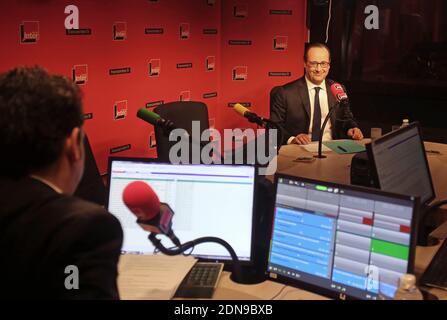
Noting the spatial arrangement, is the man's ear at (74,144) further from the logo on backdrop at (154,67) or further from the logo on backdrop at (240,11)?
the logo on backdrop at (240,11)

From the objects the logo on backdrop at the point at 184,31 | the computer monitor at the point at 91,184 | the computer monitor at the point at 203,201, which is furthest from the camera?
the logo on backdrop at the point at 184,31

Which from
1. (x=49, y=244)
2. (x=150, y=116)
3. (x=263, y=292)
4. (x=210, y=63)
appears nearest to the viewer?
(x=49, y=244)

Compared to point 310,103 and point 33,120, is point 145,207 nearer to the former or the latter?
point 33,120

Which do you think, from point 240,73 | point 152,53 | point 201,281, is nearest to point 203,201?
point 201,281

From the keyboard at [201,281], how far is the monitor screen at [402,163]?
629 millimetres

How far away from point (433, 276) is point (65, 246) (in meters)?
1.26

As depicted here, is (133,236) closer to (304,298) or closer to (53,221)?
(304,298)

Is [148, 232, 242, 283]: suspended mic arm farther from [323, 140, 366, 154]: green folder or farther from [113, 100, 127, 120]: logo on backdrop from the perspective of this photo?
[113, 100, 127, 120]: logo on backdrop

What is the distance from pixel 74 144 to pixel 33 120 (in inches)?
4.0

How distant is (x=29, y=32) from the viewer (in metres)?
3.65

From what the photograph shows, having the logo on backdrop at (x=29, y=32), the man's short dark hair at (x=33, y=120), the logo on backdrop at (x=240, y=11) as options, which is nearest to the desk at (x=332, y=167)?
the logo on backdrop at (x=29, y=32)

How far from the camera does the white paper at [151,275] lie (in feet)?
5.73

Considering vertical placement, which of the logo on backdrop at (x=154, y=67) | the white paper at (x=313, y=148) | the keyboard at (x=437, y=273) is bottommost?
the keyboard at (x=437, y=273)

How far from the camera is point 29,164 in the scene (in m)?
1.19
